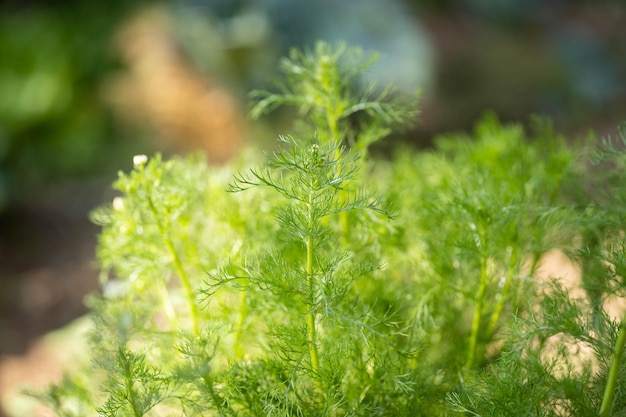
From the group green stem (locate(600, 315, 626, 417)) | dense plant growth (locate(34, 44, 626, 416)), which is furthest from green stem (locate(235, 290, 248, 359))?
green stem (locate(600, 315, 626, 417))

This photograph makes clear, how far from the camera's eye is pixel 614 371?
2.34 ft

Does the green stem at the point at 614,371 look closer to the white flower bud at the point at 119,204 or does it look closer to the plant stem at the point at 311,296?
the plant stem at the point at 311,296

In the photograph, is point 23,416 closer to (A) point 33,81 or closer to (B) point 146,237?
(B) point 146,237

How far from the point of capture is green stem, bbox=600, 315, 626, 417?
2.31ft

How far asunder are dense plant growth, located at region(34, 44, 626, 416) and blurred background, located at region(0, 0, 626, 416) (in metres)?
1.65

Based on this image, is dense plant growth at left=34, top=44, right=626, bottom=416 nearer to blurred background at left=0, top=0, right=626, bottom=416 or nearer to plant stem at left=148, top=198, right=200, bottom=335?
plant stem at left=148, top=198, right=200, bottom=335

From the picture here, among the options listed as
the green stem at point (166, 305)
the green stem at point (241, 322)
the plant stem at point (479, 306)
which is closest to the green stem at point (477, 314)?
the plant stem at point (479, 306)

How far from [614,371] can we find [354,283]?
1.14 ft

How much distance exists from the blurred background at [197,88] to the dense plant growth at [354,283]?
1.65m

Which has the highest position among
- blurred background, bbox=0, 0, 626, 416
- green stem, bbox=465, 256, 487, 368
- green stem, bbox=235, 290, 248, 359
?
blurred background, bbox=0, 0, 626, 416

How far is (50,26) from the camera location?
3.82 m

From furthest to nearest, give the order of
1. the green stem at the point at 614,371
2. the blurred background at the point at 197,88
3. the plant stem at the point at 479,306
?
the blurred background at the point at 197,88 < the plant stem at the point at 479,306 < the green stem at the point at 614,371

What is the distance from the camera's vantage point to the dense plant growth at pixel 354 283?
74 centimetres

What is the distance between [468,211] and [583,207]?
21 cm
